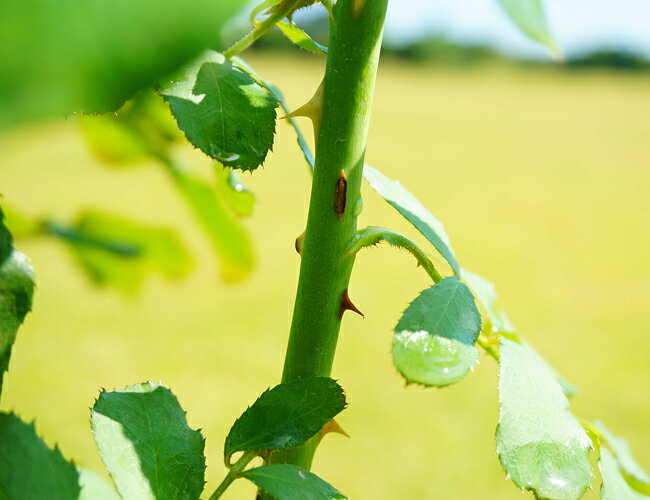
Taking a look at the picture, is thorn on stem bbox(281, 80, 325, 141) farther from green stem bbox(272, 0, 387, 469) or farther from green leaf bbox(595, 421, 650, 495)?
green leaf bbox(595, 421, 650, 495)

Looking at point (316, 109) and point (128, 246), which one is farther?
point (128, 246)

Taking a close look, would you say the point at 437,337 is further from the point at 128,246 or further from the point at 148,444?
the point at 128,246

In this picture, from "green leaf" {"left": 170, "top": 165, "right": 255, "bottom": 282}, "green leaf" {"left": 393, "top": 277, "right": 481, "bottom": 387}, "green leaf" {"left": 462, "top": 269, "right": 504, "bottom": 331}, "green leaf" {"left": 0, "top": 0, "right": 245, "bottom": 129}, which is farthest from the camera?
"green leaf" {"left": 170, "top": 165, "right": 255, "bottom": 282}

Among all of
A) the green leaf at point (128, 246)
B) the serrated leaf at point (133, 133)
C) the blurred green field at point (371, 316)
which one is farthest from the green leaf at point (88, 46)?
the green leaf at point (128, 246)

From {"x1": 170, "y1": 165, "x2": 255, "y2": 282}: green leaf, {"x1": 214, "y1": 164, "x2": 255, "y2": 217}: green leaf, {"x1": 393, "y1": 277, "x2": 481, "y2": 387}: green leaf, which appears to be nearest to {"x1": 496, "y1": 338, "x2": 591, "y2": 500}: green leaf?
{"x1": 393, "y1": 277, "x2": 481, "y2": 387}: green leaf

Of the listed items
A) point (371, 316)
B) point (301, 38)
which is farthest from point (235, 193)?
point (371, 316)

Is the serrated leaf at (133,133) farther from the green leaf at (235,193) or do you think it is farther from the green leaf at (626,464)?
the green leaf at (626,464)

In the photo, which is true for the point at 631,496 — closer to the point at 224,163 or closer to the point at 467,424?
the point at 224,163
